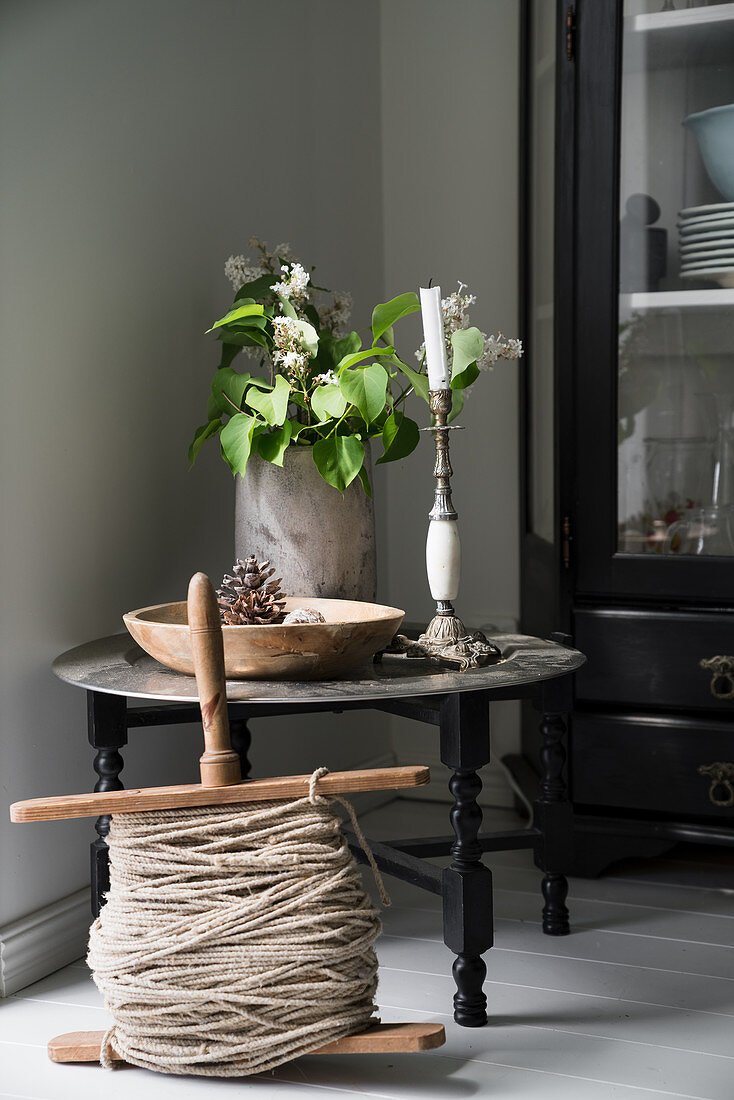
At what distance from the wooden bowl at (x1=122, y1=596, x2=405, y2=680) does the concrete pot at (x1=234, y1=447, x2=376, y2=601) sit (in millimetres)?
187

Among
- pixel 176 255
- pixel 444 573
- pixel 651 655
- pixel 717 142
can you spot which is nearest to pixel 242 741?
pixel 444 573

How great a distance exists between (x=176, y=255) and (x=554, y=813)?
98cm

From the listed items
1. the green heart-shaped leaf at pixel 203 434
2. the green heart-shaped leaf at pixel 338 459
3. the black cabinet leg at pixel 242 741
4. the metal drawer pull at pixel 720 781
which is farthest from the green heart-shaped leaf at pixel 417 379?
the metal drawer pull at pixel 720 781

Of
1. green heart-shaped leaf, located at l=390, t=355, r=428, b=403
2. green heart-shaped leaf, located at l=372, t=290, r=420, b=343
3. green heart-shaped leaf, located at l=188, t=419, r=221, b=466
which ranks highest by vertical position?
green heart-shaped leaf, located at l=372, t=290, r=420, b=343

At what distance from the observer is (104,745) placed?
4.53ft

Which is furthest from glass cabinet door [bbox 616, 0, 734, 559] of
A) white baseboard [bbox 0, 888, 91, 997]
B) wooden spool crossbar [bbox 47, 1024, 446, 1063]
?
white baseboard [bbox 0, 888, 91, 997]

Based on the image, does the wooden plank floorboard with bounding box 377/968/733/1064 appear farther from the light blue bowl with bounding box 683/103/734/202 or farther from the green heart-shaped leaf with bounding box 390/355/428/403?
the light blue bowl with bounding box 683/103/734/202

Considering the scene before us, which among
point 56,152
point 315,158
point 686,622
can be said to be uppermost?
point 315,158

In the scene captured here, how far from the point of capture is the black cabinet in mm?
1698

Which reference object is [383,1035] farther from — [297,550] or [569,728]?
[569,728]

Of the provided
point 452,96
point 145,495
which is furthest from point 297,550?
point 452,96

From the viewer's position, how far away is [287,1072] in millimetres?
1215

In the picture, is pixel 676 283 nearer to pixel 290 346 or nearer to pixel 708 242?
pixel 708 242

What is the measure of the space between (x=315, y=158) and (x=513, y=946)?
1.38m
